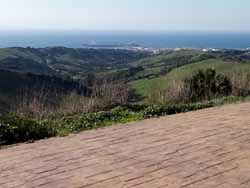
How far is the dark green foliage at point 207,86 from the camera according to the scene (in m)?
9.58

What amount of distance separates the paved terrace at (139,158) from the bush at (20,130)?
9.7 inches

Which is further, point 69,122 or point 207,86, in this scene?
point 207,86

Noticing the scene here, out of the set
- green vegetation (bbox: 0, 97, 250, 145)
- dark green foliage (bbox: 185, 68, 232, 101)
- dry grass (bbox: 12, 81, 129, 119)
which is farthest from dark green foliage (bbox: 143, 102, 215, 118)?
dark green foliage (bbox: 185, 68, 232, 101)

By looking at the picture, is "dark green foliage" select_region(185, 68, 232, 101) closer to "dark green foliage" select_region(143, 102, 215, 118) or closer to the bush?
"dark green foliage" select_region(143, 102, 215, 118)

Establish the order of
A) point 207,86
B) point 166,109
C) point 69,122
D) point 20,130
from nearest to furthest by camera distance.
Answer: point 20,130, point 69,122, point 166,109, point 207,86

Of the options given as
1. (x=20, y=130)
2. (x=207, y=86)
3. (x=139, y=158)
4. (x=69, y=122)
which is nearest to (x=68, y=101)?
(x=69, y=122)

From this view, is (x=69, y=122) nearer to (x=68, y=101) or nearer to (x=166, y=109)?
(x=68, y=101)

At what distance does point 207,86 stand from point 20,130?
5.29 metres

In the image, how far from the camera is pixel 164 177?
407 cm

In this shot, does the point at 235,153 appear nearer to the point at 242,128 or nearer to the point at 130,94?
the point at 242,128

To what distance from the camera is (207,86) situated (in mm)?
10031

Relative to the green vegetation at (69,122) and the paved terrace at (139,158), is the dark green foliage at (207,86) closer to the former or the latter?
the green vegetation at (69,122)

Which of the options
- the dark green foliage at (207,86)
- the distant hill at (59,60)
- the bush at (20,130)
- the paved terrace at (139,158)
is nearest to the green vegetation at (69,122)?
the bush at (20,130)

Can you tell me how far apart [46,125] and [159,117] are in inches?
66.6
